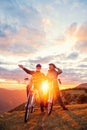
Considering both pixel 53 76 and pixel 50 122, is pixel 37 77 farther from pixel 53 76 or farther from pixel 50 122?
pixel 50 122

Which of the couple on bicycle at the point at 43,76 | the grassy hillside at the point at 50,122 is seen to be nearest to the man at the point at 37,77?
the couple on bicycle at the point at 43,76

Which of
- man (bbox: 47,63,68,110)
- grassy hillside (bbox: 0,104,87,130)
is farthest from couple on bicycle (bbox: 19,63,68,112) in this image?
grassy hillside (bbox: 0,104,87,130)

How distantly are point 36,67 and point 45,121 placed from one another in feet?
11.9

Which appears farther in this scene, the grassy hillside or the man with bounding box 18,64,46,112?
the man with bounding box 18,64,46,112

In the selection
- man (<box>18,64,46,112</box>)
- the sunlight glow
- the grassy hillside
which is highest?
man (<box>18,64,46,112</box>)

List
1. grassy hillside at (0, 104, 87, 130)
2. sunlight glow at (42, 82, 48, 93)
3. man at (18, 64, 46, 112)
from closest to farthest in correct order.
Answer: grassy hillside at (0, 104, 87, 130) → man at (18, 64, 46, 112) → sunlight glow at (42, 82, 48, 93)

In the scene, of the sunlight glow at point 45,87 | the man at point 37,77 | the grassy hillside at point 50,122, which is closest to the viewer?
the grassy hillside at point 50,122

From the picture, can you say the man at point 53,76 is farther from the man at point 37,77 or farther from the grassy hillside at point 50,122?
the grassy hillside at point 50,122

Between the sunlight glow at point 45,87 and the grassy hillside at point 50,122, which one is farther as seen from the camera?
the sunlight glow at point 45,87

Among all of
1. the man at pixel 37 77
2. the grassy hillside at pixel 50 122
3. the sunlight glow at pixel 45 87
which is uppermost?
the man at pixel 37 77

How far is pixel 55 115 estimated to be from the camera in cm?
1496

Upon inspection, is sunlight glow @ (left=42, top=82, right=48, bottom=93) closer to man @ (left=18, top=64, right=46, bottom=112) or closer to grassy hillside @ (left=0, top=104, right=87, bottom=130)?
man @ (left=18, top=64, right=46, bottom=112)

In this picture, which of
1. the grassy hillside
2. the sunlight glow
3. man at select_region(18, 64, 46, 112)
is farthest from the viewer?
the sunlight glow

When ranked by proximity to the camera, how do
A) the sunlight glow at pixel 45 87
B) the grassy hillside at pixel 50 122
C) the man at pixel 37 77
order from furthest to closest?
the sunlight glow at pixel 45 87 → the man at pixel 37 77 → the grassy hillside at pixel 50 122
